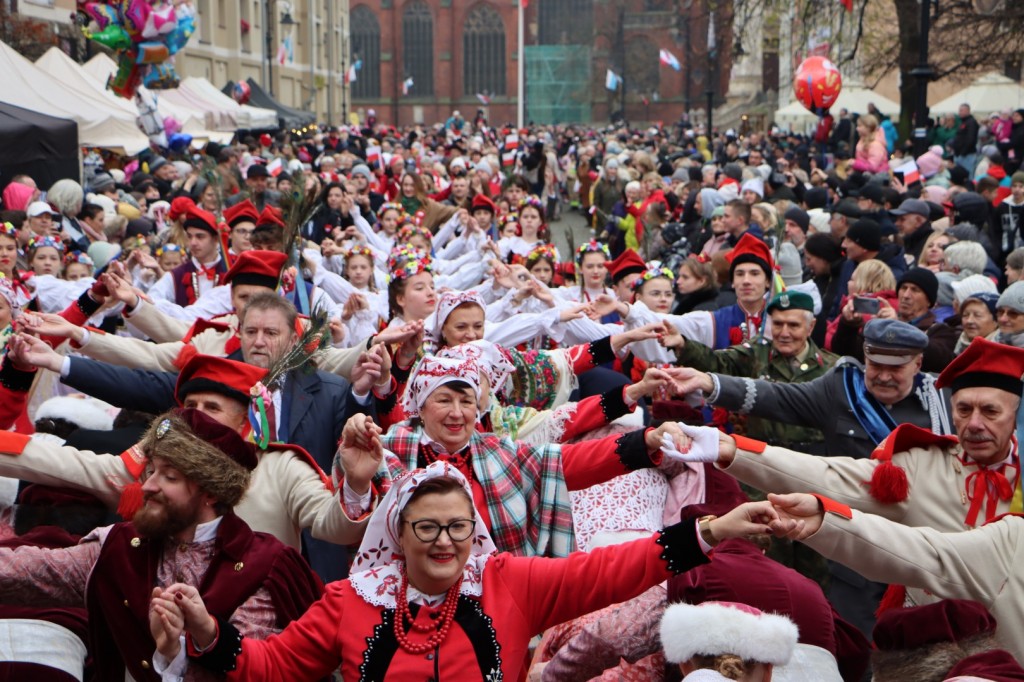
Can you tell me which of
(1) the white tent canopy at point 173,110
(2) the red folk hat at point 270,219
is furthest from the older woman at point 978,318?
(1) the white tent canopy at point 173,110

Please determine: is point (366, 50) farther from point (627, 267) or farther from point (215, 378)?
point (215, 378)

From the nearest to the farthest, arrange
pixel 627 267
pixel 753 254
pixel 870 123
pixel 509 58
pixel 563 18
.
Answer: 1. pixel 753 254
2. pixel 627 267
3. pixel 870 123
4. pixel 563 18
5. pixel 509 58

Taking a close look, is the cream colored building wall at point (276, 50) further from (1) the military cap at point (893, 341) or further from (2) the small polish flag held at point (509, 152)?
(1) the military cap at point (893, 341)

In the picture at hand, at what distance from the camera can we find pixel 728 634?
3197 millimetres

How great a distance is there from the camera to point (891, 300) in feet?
26.8

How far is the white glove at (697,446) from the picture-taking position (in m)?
4.17

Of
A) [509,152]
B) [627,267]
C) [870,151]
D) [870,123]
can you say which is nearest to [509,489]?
[627,267]

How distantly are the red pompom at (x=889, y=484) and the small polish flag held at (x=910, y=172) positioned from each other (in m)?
13.0

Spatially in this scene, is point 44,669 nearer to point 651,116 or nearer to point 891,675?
point 891,675

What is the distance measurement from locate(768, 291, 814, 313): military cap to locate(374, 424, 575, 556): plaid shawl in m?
2.29

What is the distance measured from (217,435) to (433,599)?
0.97 m

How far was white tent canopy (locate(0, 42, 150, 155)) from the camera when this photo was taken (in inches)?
697

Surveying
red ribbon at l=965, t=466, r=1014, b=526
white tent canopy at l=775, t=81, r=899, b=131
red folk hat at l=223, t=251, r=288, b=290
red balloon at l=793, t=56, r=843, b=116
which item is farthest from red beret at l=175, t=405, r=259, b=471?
white tent canopy at l=775, t=81, r=899, b=131

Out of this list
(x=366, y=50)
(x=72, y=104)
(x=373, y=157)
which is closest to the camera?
(x=72, y=104)
